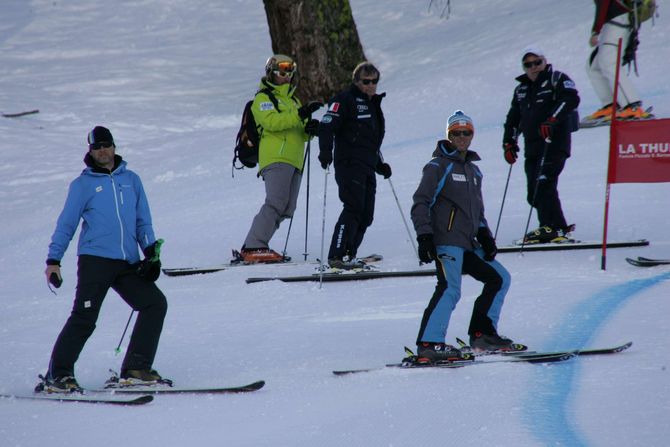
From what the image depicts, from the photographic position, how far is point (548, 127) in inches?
339

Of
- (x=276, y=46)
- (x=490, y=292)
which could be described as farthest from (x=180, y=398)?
(x=276, y=46)

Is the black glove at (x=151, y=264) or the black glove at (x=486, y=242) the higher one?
the black glove at (x=486, y=242)

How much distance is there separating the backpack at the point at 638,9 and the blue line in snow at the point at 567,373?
500 cm

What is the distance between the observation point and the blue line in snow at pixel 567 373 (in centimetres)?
441

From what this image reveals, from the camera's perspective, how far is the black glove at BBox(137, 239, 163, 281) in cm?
584

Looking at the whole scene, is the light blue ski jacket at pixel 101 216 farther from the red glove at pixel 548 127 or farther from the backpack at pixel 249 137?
the red glove at pixel 548 127

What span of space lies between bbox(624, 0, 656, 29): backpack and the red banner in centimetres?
397

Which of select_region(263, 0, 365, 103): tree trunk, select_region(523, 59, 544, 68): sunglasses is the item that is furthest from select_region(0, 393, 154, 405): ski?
select_region(263, 0, 365, 103): tree trunk

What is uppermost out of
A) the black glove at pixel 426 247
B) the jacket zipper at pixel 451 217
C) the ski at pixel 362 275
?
the jacket zipper at pixel 451 217

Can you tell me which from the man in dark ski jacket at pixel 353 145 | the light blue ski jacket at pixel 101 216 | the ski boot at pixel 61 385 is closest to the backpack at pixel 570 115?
the man in dark ski jacket at pixel 353 145

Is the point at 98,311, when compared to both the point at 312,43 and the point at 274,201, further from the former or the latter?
the point at 312,43

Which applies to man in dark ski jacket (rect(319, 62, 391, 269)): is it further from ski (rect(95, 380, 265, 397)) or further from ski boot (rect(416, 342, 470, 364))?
ski (rect(95, 380, 265, 397))

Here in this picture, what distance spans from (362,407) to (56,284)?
6.10ft

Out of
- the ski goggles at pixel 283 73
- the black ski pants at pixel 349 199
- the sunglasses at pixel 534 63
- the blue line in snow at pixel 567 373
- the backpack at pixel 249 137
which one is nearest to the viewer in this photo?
the blue line in snow at pixel 567 373
